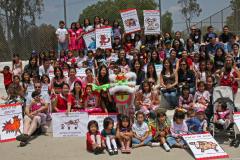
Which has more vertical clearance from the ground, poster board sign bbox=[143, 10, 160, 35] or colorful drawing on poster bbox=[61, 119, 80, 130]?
poster board sign bbox=[143, 10, 160, 35]

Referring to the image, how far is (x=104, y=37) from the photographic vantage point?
14859 mm

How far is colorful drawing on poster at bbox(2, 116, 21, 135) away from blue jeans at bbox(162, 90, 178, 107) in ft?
12.9

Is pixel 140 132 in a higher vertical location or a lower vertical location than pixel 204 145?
higher

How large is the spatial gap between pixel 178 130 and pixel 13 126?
3.74m

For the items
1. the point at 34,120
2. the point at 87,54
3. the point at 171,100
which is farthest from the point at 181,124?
the point at 87,54

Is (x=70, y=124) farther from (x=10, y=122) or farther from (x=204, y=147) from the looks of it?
(x=204, y=147)

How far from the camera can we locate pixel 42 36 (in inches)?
750

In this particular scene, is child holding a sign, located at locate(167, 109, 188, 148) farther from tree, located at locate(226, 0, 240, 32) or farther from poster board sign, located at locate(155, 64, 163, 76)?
tree, located at locate(226, 0, 240, 32)

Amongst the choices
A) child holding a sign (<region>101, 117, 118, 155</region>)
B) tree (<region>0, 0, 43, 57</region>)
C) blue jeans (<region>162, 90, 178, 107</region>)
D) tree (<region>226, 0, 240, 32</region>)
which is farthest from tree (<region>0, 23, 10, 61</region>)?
tree (<region>226, 0, 240, 32</region>)

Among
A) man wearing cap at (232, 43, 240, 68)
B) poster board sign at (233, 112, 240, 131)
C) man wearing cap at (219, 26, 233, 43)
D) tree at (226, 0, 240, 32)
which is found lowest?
poster board sign at (233, 112, 240, 131)

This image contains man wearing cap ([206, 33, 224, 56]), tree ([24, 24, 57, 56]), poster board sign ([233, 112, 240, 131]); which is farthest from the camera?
tree ([24, 24, 57, 56])

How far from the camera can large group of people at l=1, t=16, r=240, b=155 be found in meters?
A: 8.64

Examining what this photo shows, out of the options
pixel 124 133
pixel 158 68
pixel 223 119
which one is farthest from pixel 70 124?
pixel 158 68

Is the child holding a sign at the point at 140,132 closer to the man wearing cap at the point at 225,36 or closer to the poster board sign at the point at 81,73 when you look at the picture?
the poster board sign at the point at 81,73
